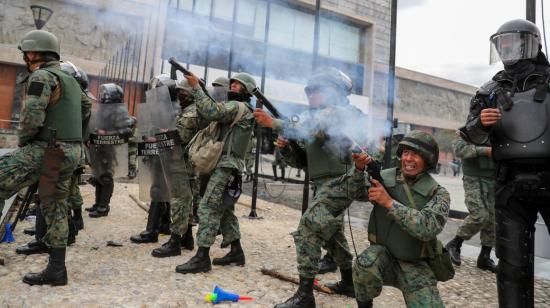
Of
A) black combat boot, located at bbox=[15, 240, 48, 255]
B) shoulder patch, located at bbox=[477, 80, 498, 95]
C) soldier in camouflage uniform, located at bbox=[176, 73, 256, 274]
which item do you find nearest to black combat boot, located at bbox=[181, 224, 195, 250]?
soldier in camouflage uniform, located at bbox=[176, 73, 256, 274]

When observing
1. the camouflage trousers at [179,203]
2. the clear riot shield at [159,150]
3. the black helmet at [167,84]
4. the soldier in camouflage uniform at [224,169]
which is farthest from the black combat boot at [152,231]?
the black helmet at [167,84]

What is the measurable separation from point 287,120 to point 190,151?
1359mm

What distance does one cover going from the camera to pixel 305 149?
3240 millimetres

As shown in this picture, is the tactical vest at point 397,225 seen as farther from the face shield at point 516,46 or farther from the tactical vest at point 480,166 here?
the tactical vest at point 480,166

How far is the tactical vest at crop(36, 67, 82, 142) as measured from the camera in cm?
315

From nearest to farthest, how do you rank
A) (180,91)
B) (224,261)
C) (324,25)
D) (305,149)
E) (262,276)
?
(305,149) < (262,276) < (224,261) < (180,91) < (324,25)

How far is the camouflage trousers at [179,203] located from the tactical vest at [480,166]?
10.8ft

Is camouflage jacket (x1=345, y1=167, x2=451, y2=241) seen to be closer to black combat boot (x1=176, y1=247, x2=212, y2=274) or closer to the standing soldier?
black combat boot (x1=176, y1=247, x2=212, y2=274)

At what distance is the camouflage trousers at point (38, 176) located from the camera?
2.95 metres

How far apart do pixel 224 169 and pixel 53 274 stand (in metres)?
1.68

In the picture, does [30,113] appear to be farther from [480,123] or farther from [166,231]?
[480,123]

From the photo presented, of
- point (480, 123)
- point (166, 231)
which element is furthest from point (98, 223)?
point (480, 123)

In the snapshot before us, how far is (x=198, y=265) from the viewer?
11.6ft

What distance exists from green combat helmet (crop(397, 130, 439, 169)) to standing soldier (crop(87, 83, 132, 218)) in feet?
15.0
